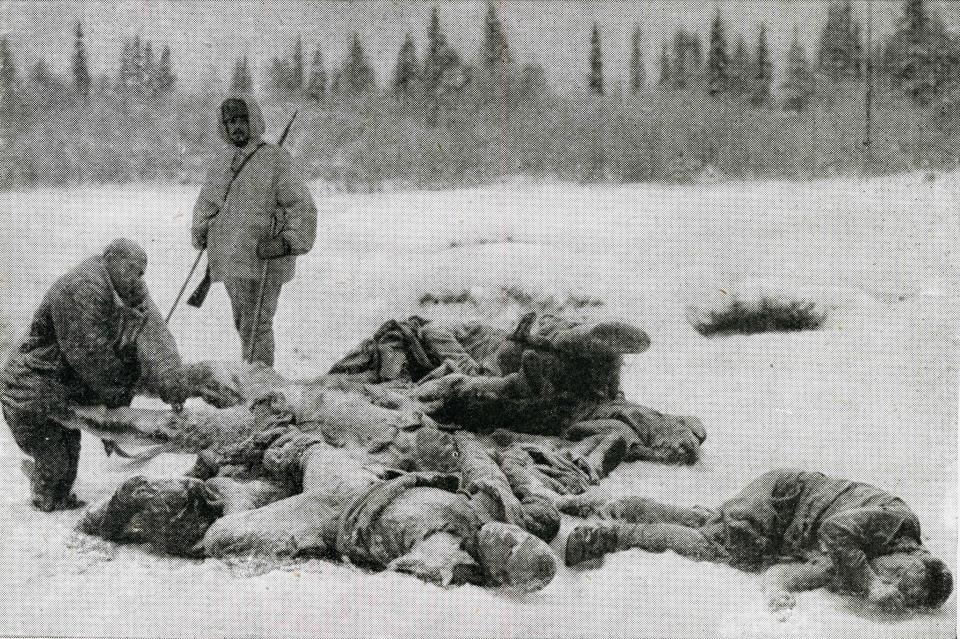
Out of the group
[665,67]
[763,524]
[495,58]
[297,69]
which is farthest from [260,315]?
[763,524]

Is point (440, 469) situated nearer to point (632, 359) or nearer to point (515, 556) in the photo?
point (515, 556)

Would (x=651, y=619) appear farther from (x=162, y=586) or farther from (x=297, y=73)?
Answer: (x=297, y=73)

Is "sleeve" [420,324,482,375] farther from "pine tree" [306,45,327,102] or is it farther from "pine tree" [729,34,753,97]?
"pine tree" [729,34,753,97]

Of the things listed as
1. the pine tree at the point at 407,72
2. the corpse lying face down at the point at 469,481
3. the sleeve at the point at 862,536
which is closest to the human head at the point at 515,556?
the corpse lying face down at the point at 469,481

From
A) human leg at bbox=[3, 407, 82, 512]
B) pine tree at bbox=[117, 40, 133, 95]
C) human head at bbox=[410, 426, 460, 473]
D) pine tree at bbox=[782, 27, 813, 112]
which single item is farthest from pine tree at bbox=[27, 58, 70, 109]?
pine tree at bbox=[782, 27, 813, 112]

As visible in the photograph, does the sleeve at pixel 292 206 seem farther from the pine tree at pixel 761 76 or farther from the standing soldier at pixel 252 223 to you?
the pine tree at pixel 761 76

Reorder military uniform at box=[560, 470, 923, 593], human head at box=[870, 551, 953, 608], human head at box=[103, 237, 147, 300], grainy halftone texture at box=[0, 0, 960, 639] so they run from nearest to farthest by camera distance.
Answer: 1. human head at box=[870, 551, 953, 608]
2. military uniform at box=[560, 470, 923, 593]
3. grainy halftone texture at box=[0, 0, 960, 639]
4. human head at box=[103, 237, 147, 300]

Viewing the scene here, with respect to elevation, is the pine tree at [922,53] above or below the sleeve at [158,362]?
above
